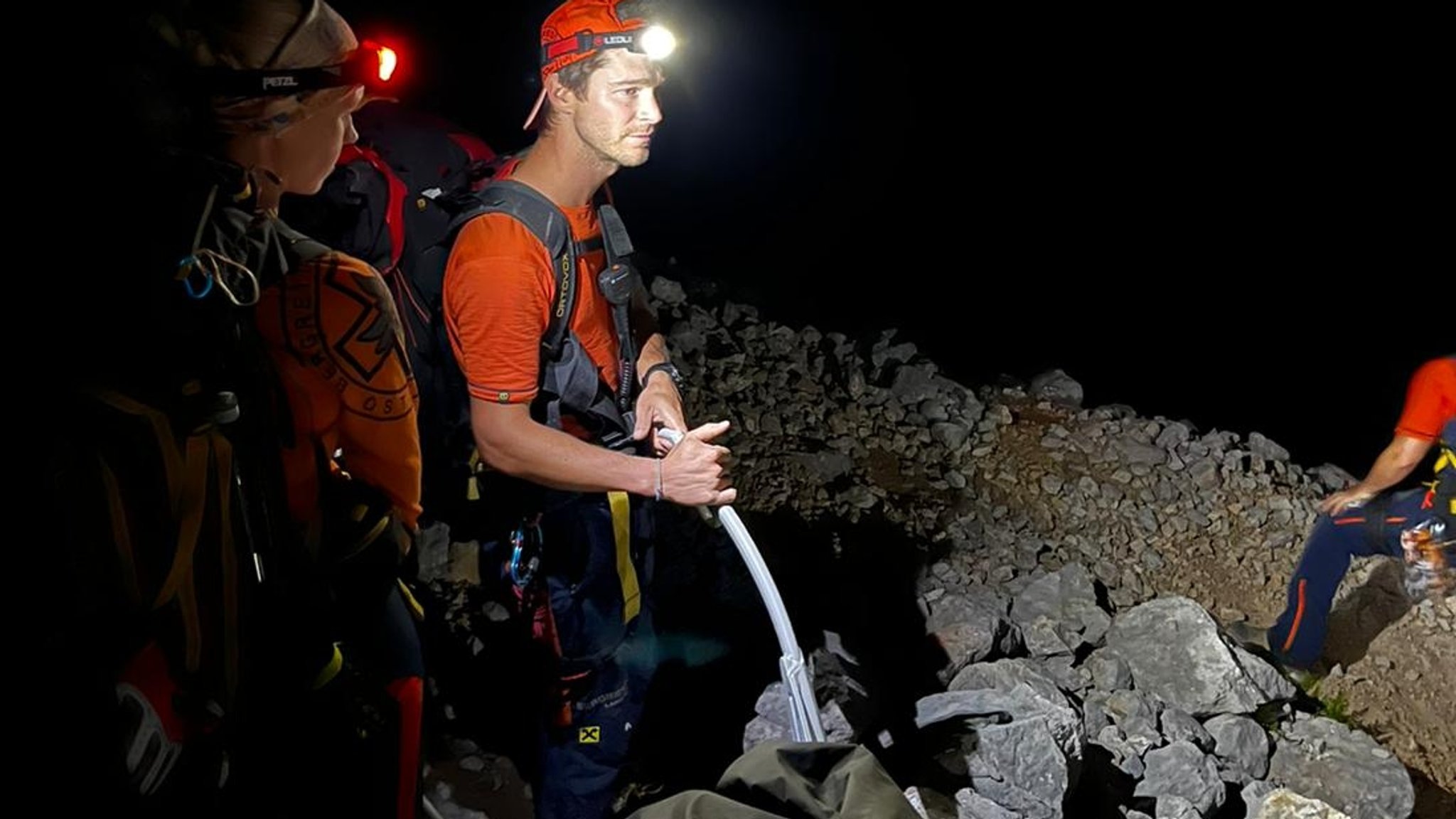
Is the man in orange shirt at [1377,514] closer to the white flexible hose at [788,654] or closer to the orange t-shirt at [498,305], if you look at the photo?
the white flexible hose at [788,654]

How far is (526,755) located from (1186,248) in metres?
16.3

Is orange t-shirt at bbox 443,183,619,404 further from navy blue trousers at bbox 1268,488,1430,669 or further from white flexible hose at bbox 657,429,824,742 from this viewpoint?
navy blue trousers at bbox 1268,488,1430,669

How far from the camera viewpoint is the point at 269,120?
191 centimetres

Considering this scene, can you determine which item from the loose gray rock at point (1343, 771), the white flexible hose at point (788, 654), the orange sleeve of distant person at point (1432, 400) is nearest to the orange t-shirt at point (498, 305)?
the white flexible hose at point (788, 654)

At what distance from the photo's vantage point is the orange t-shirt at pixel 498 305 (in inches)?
104

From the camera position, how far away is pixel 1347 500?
5070 millimetres

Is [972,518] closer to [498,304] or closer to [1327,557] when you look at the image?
[1327,557]

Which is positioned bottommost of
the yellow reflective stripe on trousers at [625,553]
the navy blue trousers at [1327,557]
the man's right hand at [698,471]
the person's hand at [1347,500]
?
the navy blue trousers at [1327,557]

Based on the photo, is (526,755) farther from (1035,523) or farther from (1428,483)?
(1428,483)

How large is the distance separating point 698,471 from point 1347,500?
12.7 feet

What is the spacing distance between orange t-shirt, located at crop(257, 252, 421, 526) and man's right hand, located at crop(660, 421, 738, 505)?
76 centimetres

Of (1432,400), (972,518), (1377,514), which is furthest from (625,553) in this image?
(1377,514)

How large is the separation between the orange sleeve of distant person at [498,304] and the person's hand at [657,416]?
46 centimetres

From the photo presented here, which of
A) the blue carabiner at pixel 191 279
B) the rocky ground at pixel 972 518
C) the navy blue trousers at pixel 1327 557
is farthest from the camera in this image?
the navy blue trousers at pixel 1327 557
